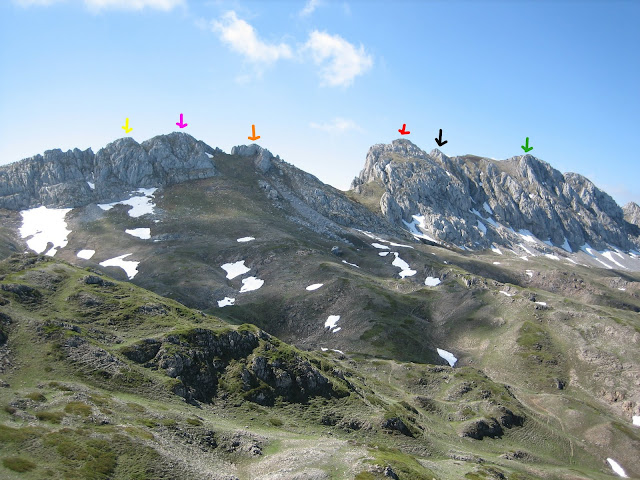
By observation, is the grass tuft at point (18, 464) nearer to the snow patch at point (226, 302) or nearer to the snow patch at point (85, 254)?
the snow patch at point (226, 302)

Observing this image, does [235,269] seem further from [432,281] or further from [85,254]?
[432,281]

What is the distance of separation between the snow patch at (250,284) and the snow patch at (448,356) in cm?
6539

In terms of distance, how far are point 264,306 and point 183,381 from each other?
82.0 meters

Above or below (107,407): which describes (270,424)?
below

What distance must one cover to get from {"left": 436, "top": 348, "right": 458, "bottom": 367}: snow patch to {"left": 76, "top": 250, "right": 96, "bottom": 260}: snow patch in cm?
13607

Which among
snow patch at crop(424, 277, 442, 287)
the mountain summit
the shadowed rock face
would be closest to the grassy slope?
the mountain summit

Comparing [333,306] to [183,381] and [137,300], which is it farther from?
[183,381]

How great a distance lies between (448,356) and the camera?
130750 millimetres

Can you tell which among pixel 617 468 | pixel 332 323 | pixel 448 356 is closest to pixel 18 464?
pixel 617 468

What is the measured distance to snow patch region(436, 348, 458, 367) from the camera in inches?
5049

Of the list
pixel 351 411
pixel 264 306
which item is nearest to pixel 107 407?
pixel 351 411

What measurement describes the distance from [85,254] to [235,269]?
6226 cm

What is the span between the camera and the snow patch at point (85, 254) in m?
182

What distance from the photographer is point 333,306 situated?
14712 centimetres
